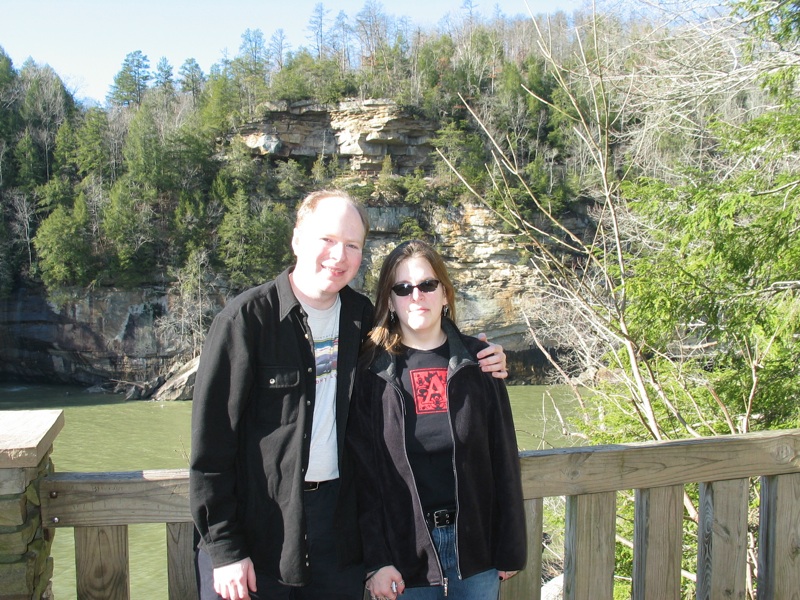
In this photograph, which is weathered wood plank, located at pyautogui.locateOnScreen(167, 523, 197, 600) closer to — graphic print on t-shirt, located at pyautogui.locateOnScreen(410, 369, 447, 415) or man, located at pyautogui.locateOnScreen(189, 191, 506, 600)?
man, located at pyautogui.locateOnScreen(189, 191, 506, 600)

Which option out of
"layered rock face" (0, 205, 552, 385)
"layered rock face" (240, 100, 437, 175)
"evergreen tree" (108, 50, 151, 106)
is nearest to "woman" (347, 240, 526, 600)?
"layered rock face" (0, 205, 552, 385)

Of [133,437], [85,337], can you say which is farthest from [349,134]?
[133,437]

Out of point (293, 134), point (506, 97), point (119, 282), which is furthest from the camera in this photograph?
point (293, 134)

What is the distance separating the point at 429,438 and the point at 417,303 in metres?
Answer: 0.37

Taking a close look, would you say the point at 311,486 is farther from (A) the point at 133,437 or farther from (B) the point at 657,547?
(A) the point at 133,437

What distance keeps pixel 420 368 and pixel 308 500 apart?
1.49ft

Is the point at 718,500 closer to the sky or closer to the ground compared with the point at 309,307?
Result: closer to the ground

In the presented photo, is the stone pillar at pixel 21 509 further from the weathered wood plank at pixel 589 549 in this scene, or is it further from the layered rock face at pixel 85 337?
the layered rock face at pixel 85 337

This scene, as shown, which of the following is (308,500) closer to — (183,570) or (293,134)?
(183,570)

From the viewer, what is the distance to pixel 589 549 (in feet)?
6.06

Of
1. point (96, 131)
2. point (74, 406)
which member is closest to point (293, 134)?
point (96, 131)

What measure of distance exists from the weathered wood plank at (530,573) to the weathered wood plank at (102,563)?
1019mm

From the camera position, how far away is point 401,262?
187 centimetres

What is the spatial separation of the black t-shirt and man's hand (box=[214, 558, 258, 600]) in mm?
476
